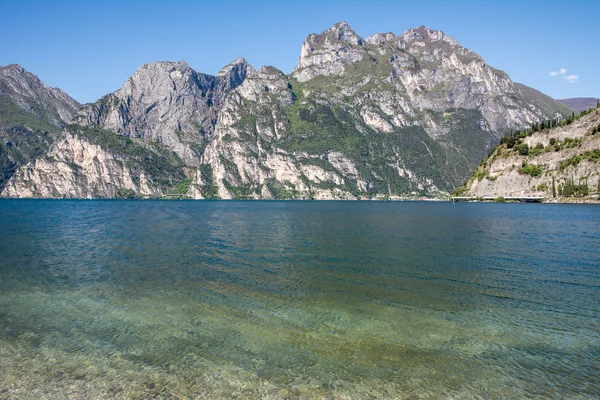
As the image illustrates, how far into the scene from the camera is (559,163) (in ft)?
573

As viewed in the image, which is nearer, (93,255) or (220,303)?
(220,303)

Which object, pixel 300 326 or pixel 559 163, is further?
pixel 559 163

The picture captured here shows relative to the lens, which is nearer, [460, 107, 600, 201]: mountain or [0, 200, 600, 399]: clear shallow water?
[0, 200, 600, 399]: clear shallow water

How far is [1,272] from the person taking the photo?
30953mm

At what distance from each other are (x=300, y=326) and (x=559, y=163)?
204 metres

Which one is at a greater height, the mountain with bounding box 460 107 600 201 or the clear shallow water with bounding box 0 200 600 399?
the mountain with bounding box 460 107 600 201

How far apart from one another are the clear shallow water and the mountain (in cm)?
15990

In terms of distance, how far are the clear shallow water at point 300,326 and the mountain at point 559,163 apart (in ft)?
525

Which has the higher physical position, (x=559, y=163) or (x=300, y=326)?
(x=559, y=163)

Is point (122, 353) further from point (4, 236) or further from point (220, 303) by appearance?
point (4, 236)

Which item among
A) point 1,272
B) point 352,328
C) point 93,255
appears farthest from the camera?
point 93,255

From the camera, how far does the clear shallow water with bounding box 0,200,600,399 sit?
44.3ft

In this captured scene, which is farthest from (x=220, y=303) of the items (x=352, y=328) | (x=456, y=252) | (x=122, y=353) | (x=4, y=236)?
(x=4, y=236)

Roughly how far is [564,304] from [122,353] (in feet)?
84.1
